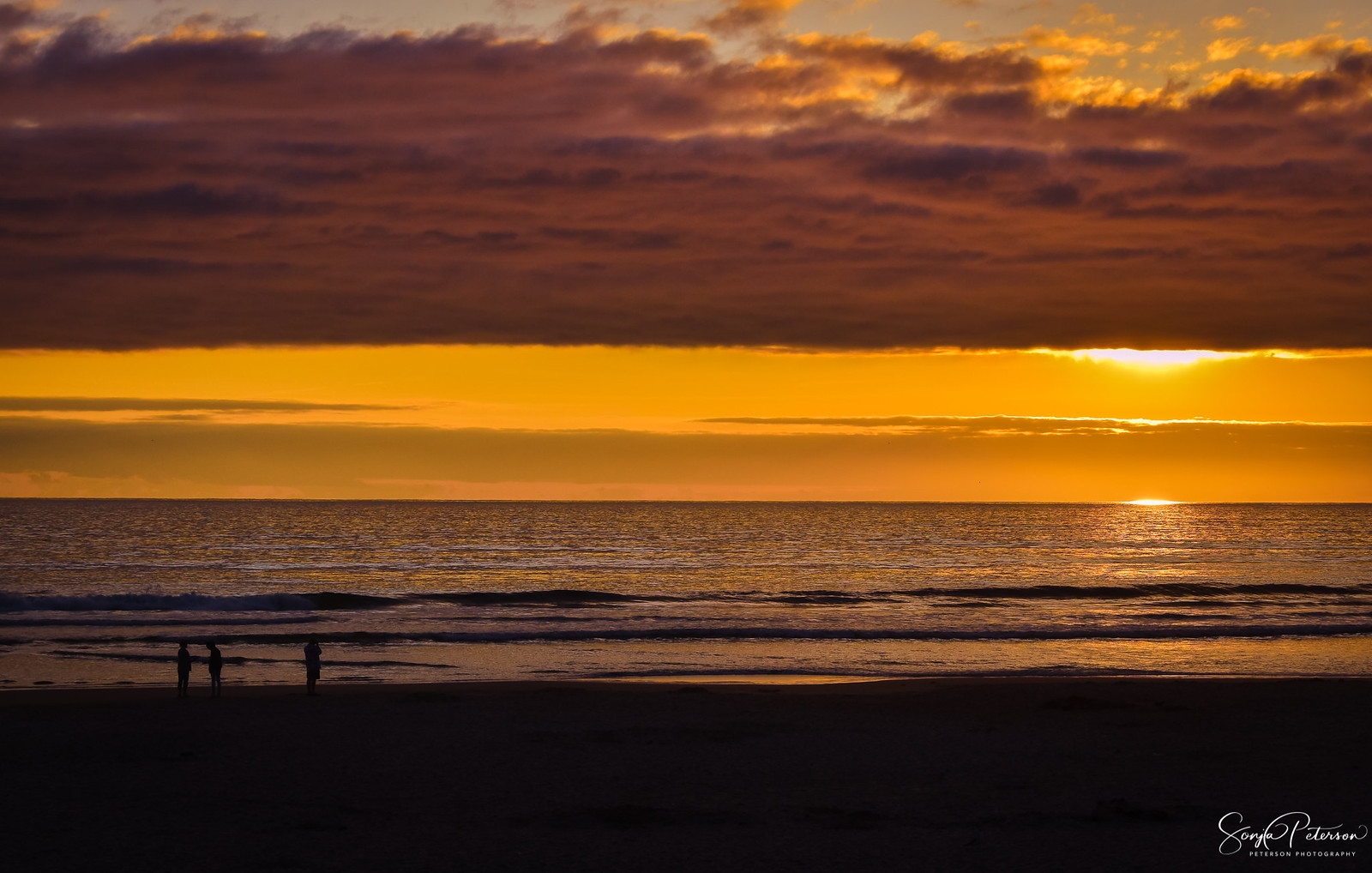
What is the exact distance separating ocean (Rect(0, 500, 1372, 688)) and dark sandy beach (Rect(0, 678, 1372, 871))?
6.44 meters

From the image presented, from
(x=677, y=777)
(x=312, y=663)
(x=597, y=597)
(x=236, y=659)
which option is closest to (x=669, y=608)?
(x=597, y=597)

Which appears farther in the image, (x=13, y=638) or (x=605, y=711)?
(x=13, y=638)

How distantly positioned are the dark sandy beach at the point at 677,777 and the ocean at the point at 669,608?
644 centimetres

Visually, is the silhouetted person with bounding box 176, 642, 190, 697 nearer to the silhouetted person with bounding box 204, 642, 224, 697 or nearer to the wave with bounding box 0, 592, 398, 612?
the silhouetted person with bounding box 204, 642, 224, 697

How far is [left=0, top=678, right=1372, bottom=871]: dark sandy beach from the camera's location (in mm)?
13852

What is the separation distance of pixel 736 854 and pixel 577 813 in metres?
2.97

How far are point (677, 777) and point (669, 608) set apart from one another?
35595 mm

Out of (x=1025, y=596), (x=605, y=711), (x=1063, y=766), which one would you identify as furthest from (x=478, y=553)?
(x=1063, y=766)

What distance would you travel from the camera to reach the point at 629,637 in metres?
41.9

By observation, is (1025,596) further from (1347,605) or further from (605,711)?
(605,711)

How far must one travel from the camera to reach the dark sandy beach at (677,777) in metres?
13.9

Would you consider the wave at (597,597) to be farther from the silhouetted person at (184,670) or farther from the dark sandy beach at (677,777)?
the dark sandy beach at (677,777)

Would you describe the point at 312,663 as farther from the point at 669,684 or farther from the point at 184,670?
the point at 669,684

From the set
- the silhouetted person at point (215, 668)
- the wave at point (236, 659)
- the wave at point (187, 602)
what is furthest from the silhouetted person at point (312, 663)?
the wave at point (187, 602)
